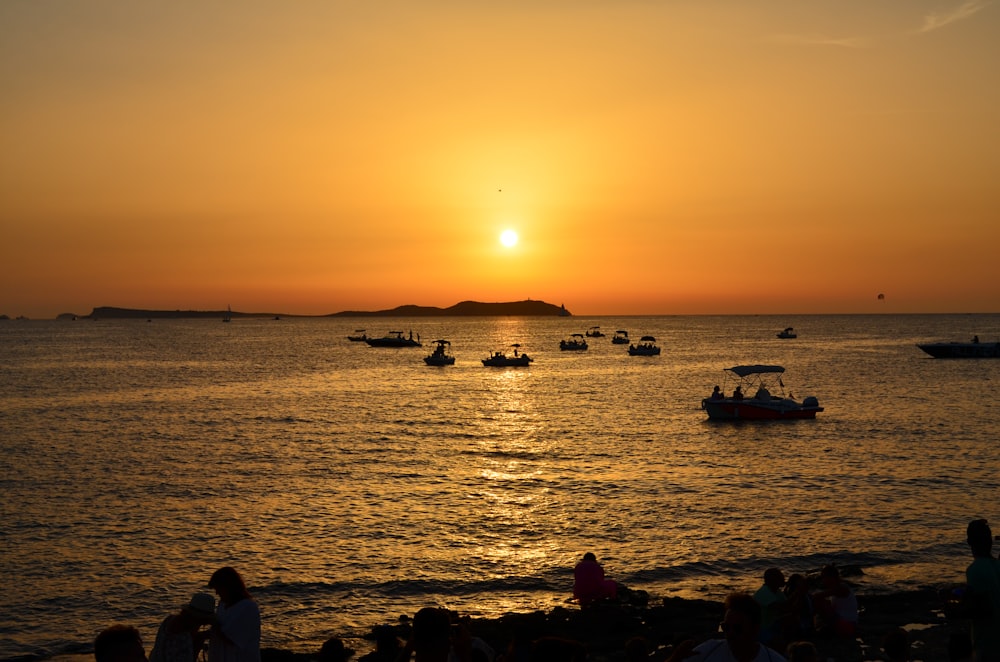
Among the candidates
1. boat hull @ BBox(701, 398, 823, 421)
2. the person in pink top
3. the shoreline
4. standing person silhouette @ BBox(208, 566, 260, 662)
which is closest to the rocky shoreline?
the shoreline

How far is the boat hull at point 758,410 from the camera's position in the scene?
58719 millimetres

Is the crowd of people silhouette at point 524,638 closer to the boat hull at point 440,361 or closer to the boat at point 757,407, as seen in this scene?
the boat at point 757,407

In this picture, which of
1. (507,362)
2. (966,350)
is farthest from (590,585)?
(966,350)

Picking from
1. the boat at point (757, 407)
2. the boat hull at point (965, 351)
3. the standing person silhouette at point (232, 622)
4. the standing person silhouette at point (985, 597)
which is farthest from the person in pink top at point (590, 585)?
the boat hull at point (965, 351)

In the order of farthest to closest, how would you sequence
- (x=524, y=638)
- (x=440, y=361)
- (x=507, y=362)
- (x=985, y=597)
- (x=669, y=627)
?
(x=440, y=361) → (x=507, y=362) → (x=669, y=627) → (x=524, y=638) → (x=985, y=597)

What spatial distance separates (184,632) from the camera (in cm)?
772

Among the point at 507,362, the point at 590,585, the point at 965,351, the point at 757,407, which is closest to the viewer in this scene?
the point at 590,585

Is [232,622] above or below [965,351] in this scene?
above

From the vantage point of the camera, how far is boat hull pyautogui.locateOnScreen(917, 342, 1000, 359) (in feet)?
421

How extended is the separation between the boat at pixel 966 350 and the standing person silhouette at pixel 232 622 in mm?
139560

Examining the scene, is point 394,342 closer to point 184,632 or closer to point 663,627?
point 663,627

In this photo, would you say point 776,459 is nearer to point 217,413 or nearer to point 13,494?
point 13,494

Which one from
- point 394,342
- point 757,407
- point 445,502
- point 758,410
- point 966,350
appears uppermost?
point 966,350

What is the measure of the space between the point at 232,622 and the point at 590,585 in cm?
1314
